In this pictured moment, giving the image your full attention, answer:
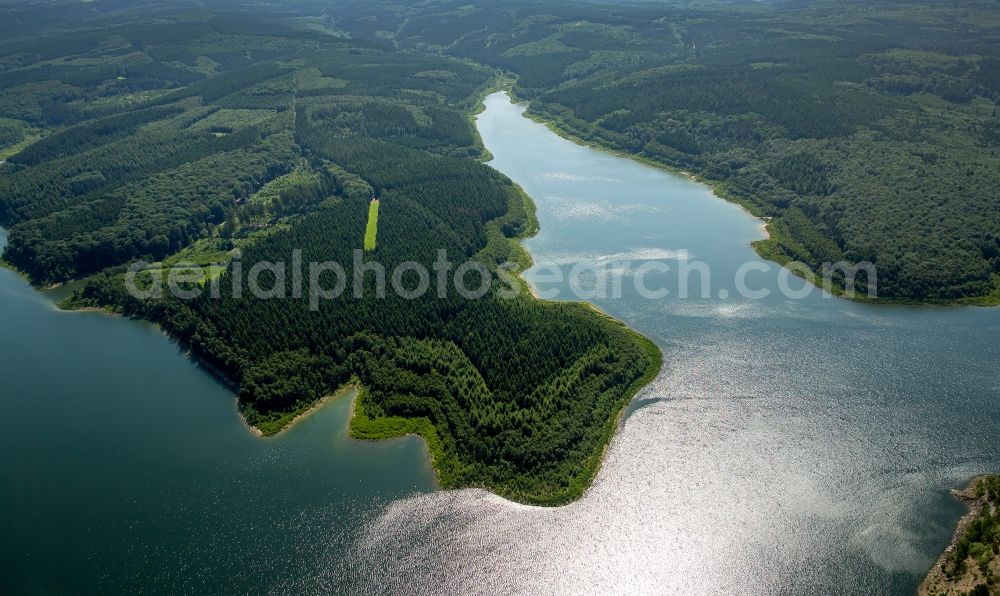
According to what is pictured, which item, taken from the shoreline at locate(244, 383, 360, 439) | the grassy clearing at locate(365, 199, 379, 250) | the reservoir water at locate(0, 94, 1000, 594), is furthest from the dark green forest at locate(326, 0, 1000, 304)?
the shoreline at locate(244, 383, 360, 439)

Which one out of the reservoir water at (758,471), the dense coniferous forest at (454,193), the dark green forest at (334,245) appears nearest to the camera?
the reservoir water at (758,471)

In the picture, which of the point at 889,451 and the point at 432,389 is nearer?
the point at 889,451

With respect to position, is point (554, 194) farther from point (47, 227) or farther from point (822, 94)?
point (47, 227)

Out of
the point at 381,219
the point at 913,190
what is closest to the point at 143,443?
the point at 381,219

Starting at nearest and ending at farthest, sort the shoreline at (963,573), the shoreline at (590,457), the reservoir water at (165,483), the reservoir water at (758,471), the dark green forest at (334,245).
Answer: the shoreline at (963,573)
the reservoir water at (758,471)
the reservoir water at (165,483)
the shoreline at (590,457)
the dark green forest at (334,245)

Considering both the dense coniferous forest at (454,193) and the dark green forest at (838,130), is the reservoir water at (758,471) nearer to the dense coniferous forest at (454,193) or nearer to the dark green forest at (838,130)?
the dense coniferous forest at (454,193)

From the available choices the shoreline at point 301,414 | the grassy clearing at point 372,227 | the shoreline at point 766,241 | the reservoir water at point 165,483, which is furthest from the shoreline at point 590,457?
the grassy clearing at point 372,227
